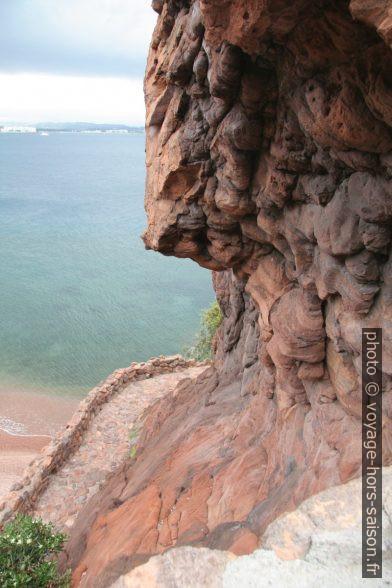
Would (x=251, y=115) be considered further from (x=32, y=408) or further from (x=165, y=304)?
(x=165, y=304)

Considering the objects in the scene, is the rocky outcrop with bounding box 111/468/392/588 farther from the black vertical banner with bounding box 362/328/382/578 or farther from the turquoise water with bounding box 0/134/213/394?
the turquoise water with bounding box 0/134/213/394

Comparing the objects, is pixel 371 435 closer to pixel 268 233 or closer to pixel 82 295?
pixel 268 233

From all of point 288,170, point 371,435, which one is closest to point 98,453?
point 371,435

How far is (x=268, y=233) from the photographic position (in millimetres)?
11180

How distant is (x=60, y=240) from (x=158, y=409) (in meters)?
62.3

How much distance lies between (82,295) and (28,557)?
158 ft

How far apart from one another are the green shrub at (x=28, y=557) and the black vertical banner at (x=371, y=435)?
740cm

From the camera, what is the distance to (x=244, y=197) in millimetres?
10961

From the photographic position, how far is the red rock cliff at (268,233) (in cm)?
695

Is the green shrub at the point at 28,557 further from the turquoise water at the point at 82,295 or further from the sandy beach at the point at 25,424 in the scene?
the turquoise water at the point at 82,295

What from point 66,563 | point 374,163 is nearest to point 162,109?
point 374,163

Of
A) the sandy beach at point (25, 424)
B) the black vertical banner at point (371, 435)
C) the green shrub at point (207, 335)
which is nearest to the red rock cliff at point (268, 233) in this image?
the black vertical banner at point (371, 435)

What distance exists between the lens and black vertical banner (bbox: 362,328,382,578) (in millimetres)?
7391

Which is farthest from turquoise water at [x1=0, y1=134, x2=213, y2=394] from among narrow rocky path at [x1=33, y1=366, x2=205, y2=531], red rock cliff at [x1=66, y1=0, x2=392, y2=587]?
red rock cliff at [x1=66, y1=0, x2=392, y2=587]
